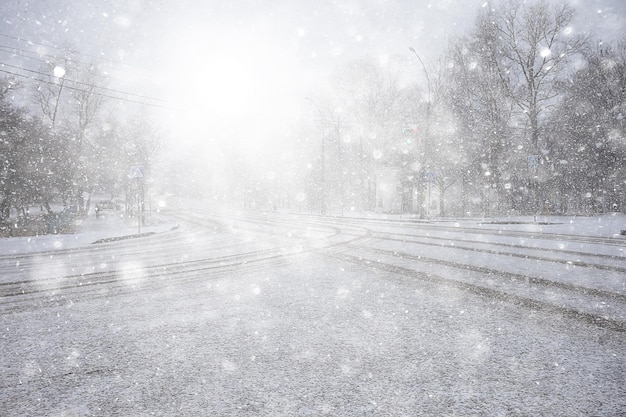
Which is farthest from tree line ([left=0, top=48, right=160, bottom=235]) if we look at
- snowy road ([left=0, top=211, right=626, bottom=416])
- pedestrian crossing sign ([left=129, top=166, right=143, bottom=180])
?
snowy road ([left=0, top=211, right=626, bottom=416])

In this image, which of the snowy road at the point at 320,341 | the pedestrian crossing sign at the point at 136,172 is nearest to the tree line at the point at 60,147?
the pedestrian crossing sign at the point at 136,172

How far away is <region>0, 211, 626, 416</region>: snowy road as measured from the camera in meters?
2.37

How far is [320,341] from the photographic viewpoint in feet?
11.2

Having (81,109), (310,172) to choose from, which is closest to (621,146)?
(310,172)

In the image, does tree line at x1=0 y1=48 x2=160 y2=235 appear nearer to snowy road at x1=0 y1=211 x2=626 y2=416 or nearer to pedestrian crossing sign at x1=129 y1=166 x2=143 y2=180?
pedestrian crossing sign at x1=129 y1=166 x2=143 y2=180

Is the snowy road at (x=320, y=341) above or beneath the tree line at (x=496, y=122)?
beneath

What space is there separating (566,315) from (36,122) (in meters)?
26.0

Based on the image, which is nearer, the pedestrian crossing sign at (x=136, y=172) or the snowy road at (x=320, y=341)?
the snowy road at (x=320, y=341)

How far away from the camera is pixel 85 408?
2.32 m

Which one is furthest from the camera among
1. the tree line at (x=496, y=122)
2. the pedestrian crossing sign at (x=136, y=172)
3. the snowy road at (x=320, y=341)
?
the tree line at (x=496, y=122)

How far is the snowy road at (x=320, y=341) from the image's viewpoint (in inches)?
93.3

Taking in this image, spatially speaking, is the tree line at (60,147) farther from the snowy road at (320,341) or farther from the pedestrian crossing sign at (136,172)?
the snowy road at (320,341)

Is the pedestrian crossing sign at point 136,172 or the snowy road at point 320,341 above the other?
the pedestrian crossing sign at point 136,172

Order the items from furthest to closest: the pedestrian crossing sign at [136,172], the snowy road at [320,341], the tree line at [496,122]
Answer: the tree line at [496,122]
the pedestrian crossing sign at [136,172]
the snowy road at [320,341]
